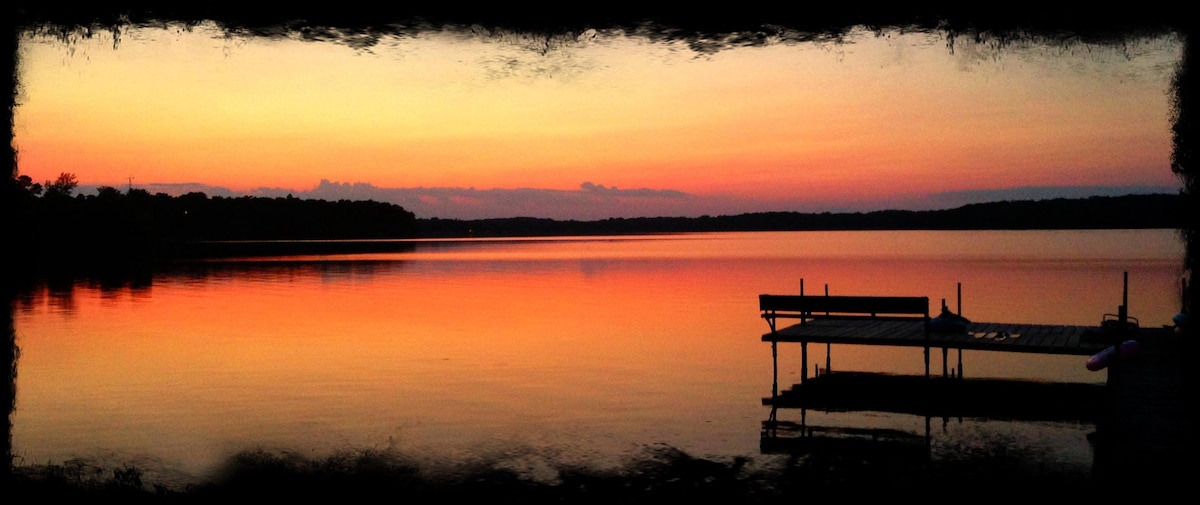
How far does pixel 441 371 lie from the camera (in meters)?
24.1

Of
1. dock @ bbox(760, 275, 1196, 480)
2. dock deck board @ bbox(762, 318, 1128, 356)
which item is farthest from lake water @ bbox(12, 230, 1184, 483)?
dock deck board @ bbox(762, 318, 1128, 356)

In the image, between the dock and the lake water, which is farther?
the lake water

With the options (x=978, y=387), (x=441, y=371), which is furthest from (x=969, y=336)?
(x=441, y=371)

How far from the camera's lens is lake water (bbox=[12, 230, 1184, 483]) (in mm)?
14906

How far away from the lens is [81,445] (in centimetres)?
1488

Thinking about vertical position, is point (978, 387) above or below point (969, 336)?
below

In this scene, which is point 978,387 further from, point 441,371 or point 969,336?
point 441,371

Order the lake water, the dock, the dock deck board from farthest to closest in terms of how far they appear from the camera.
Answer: the dock deck board
the lake water
the dock

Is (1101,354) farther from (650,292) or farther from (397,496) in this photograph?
(650,292)

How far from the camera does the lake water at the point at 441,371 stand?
1491 centimetres

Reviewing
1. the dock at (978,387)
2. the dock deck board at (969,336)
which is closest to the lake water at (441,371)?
the dock at (978,387)

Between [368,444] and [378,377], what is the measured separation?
812 centimetres

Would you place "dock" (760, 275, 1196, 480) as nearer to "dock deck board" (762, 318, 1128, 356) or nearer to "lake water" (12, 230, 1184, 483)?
"dock deck board" (762, 318, 1128, 356)

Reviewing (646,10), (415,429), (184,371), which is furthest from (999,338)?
(184,371)
